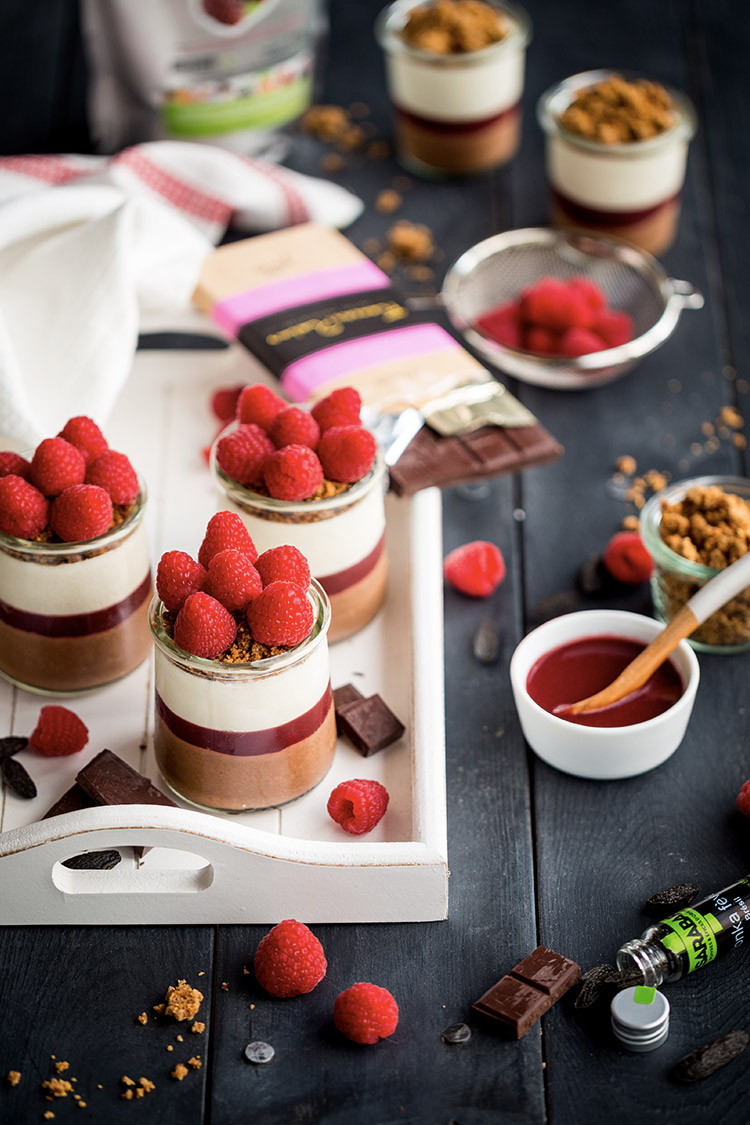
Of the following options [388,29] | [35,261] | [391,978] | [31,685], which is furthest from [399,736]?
[388,29]

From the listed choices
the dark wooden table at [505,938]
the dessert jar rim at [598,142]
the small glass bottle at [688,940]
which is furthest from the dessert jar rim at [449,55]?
the small glass bottle at [688,940]

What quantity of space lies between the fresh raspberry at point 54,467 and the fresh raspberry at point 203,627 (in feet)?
0.66

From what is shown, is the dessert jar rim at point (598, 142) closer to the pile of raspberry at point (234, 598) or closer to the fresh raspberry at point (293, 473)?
the fresh raspberry at point (293, 473)

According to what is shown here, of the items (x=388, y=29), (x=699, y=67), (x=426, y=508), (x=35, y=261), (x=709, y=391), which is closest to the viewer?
(x=426, y=508)

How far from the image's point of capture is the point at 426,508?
59.7 inches

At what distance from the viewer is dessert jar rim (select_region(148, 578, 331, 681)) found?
1.14 metres

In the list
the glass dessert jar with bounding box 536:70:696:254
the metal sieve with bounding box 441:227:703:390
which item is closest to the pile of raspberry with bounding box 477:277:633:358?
the metal sieve with bounding box 441:227:703:390

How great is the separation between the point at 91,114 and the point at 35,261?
0.72m

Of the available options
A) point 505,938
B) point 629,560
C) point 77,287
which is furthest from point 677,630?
point 77,287

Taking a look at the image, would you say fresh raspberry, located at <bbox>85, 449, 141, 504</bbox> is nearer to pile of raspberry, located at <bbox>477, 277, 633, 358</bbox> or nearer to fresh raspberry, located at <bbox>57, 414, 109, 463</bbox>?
Result: fresh raspberry, located at <bbox>57, 414, 109, 463</bbox>

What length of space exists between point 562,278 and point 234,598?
1048mm

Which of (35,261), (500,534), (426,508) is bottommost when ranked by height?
(500,534)

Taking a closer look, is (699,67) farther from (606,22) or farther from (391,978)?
(391,978)

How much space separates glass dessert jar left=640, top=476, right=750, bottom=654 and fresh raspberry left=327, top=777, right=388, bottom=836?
40 centimetres
